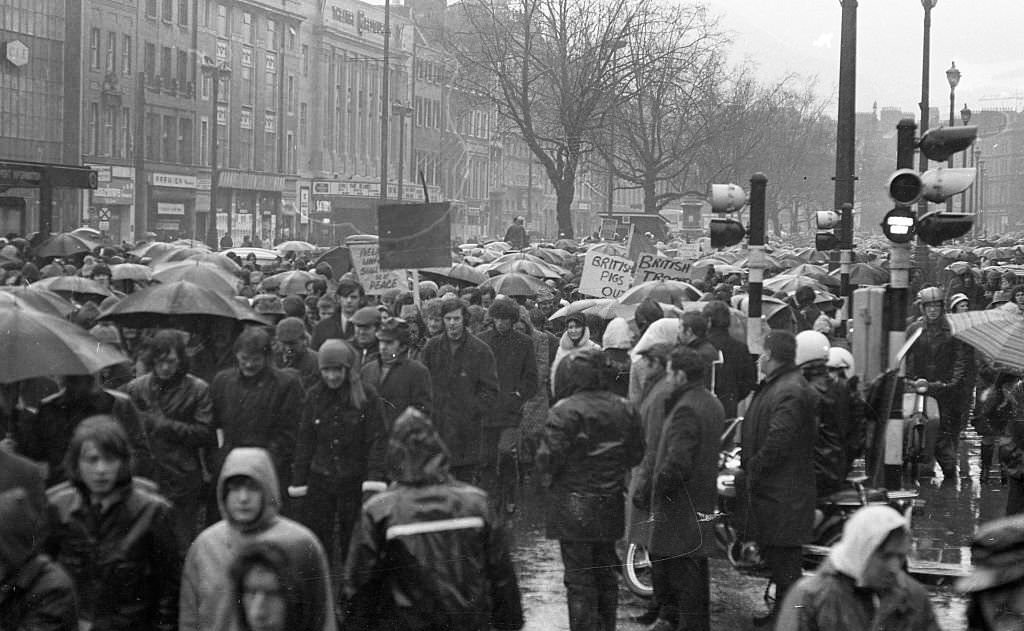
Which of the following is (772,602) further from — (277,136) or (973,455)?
(277,136)

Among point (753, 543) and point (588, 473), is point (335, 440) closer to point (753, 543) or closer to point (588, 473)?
point (588, 473)

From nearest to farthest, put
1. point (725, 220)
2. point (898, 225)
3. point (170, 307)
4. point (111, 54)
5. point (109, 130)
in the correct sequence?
1. point (170, 307)
2. point (898, 225)
3. point (725, 220)
4. point (111, 54)
5. point (109, 130)

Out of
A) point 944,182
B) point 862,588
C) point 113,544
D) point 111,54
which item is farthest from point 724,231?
point 111,54

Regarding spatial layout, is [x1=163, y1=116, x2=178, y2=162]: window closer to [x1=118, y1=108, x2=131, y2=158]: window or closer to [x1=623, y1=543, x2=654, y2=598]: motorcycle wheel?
[x1=118, y1=108, x2=131, y2=158]: window

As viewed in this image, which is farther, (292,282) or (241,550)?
(292,282)

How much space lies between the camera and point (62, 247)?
22234mm

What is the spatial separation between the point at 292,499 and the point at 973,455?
372 inches

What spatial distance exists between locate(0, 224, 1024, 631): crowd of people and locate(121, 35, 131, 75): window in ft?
165

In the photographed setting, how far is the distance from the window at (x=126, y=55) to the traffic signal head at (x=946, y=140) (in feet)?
181

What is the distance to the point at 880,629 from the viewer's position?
16.6 ft

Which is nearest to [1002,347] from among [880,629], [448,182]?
[880,629]

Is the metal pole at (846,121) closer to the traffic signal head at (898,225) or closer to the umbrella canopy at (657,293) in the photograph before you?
the umbrella canopy at (657,293)

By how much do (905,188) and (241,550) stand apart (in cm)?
767

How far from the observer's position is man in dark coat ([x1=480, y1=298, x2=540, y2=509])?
38.9ft
